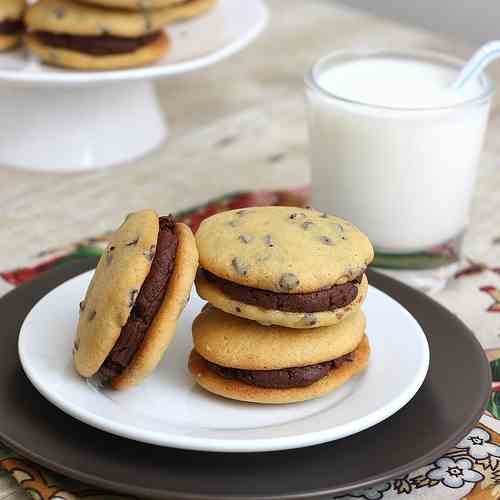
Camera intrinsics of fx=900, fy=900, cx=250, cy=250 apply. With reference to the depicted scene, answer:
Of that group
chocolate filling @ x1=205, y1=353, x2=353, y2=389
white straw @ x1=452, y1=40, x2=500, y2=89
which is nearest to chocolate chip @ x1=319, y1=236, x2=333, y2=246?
chocolate filling @ x1=205, y1=353, x2=353, y2=389

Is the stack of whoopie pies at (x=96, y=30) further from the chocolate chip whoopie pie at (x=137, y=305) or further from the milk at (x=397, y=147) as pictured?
the chocolate chip whoopie pie at (x=137, y=305)

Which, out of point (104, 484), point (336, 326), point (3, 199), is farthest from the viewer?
point (3, 199)

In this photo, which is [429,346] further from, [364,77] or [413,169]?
[364,77]

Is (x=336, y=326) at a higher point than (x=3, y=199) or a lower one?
higher

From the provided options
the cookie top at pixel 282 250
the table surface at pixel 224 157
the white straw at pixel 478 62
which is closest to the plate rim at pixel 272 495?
the cookie top at pixel 282 250

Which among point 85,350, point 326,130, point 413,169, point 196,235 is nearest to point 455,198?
point 413,169

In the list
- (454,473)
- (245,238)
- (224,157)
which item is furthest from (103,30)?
(454,473)

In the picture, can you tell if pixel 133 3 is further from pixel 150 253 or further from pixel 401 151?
pixel 150 253
